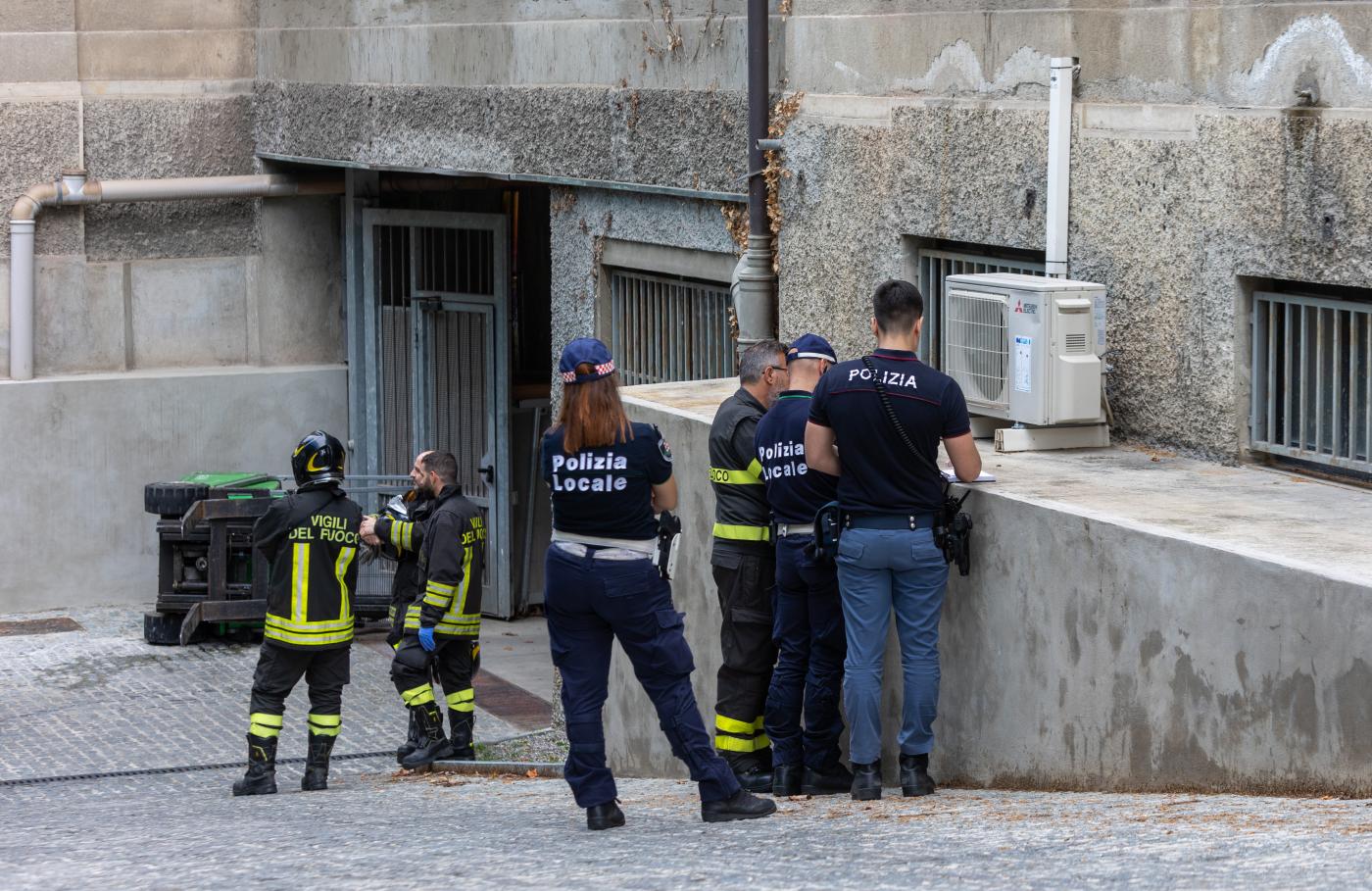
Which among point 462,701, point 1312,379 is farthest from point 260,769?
point 1312,379

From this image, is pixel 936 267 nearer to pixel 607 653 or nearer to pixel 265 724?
pixel 607 653

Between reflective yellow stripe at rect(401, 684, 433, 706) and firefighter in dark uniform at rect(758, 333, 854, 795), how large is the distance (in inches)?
111

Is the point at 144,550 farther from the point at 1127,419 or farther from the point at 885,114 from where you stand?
the point at 1127,419

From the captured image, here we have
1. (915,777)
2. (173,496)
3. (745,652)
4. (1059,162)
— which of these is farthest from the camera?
(173,496)

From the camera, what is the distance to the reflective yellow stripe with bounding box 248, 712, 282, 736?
28.2 ft

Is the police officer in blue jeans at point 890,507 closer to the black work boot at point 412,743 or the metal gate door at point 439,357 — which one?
the black work boot at point 412,743

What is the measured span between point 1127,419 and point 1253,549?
2143mm

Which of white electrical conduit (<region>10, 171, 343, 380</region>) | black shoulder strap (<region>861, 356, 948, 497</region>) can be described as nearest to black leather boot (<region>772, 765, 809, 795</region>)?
black shoulder strap (<region>861, 356, 948, 497</region>)

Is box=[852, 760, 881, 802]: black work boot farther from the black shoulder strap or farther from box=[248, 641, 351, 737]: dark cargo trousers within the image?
box=[248, 641, 351, 737]: dark cargo trousers

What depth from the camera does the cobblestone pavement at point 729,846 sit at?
4.82 metres

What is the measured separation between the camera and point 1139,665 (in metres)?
6.02

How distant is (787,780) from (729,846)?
1.44 m

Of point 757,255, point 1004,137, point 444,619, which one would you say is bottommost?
point 444,619

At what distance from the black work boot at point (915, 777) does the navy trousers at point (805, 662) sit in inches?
18.8
